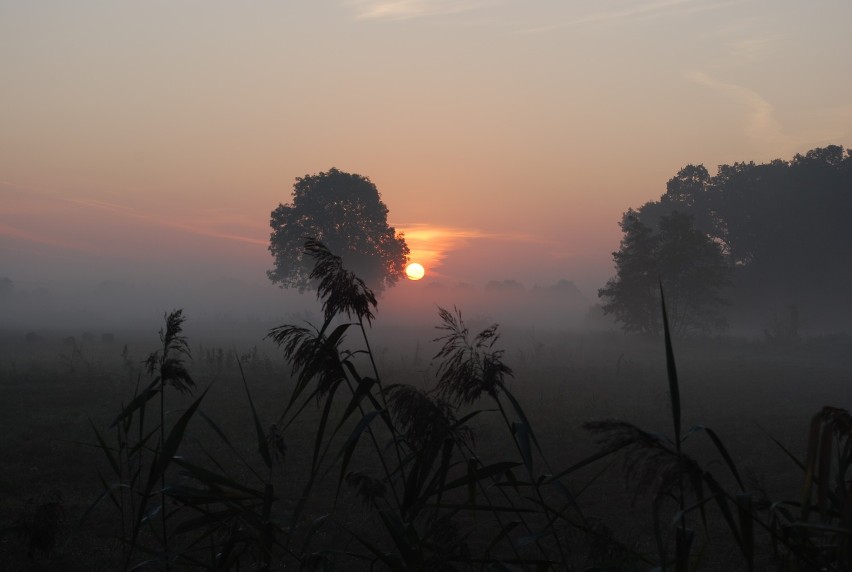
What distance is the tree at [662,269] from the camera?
42781 millimetres

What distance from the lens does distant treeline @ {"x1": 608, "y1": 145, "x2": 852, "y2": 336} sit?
63688mm

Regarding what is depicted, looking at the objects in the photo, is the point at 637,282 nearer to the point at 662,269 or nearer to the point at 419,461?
the point at 662,269

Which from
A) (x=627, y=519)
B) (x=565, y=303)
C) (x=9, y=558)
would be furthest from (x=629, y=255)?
(x=565, y=303)

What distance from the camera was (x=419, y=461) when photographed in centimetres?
338

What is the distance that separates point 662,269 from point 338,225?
92.8ft

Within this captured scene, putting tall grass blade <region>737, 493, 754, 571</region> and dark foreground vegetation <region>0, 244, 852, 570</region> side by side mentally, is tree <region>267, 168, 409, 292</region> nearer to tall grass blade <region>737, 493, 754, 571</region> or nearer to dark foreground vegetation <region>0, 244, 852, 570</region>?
dark foreground vegetation <region>0, 244, 852, 570</region>

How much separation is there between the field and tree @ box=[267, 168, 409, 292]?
29.2 meters

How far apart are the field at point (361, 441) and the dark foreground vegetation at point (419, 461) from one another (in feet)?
0.22

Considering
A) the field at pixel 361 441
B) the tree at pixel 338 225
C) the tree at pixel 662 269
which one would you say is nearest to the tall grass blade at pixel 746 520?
the field at pixel 361 441

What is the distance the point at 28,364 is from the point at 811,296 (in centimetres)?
6249

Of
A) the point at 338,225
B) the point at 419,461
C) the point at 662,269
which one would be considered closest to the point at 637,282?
the point at 662,269

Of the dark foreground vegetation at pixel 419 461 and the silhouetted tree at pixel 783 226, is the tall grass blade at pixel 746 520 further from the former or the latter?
the silhouetted tree at pixel 783 226

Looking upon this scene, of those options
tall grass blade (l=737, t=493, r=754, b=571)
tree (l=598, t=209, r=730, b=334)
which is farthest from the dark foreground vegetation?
tree (l=598, t=209, r=730, b=334)

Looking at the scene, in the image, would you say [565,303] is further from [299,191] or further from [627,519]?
[627,519]
